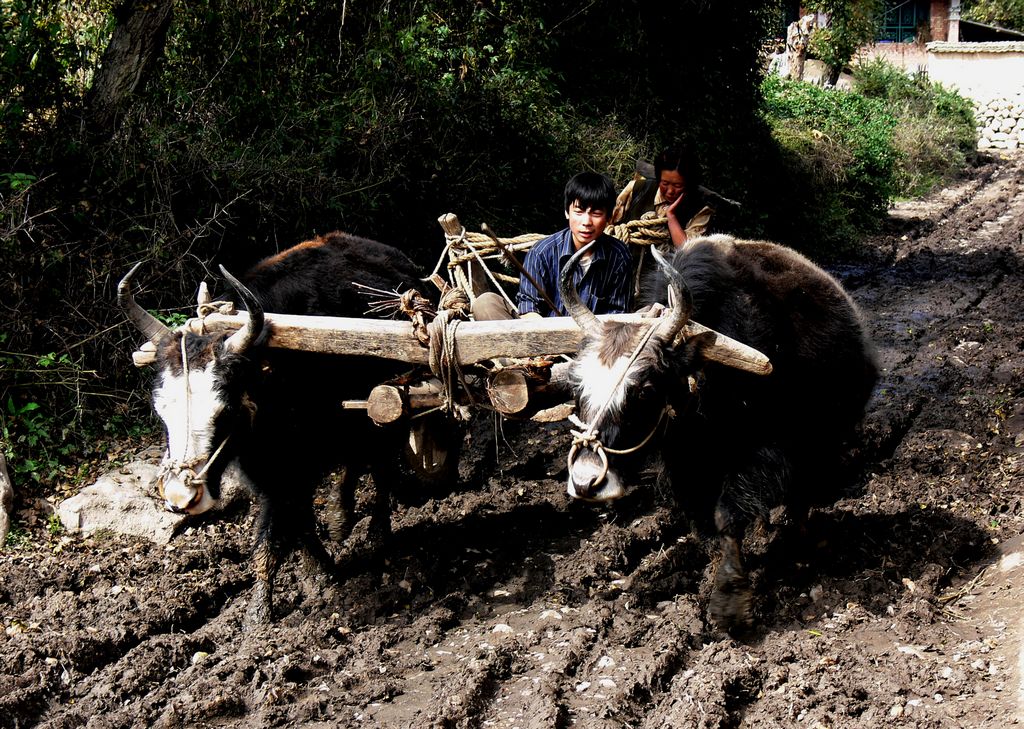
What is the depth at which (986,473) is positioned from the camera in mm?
5887

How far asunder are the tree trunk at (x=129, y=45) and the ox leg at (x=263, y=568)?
4093 mm

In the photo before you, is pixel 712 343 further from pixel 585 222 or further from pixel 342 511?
pixel 342 511

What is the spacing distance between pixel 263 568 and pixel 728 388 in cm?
248

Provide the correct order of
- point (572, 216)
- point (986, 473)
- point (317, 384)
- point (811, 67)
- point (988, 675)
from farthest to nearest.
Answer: point (811, 67) → point (986, 473) → point (572, 216) → point (317, 384) → point (988, 675)

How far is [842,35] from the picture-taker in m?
27.5

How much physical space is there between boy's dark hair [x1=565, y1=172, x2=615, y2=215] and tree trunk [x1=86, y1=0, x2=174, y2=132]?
405 centimetres

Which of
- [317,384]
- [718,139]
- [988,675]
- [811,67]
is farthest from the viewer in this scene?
[811,67]

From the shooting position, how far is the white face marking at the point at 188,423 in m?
3.83

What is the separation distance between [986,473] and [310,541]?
4.26 meters

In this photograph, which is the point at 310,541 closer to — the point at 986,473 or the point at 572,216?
the point at 572,216

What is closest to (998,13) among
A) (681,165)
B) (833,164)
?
(833,164)

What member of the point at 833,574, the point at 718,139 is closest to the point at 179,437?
the point at 833,574

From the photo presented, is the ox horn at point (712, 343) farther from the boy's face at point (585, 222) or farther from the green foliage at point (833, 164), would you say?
the green foliage at point (833, 164)

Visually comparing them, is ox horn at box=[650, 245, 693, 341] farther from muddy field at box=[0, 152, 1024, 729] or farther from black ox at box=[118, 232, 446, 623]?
black ox at box=[118, 232, 446, 623]
